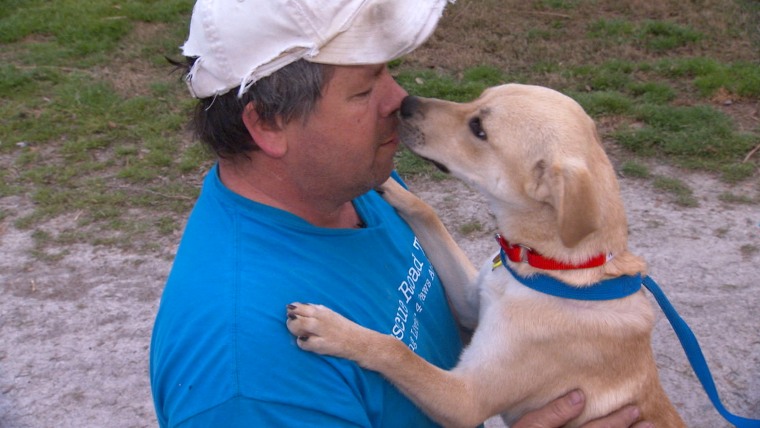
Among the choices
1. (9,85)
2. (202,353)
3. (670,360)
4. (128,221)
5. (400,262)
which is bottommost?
(9,85)

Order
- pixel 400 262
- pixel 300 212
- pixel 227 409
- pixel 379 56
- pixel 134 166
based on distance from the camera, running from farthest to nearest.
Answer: pixel 134 166 → pixel 400 262 → pixel 300 212 → pixel 379 56 → pixel 227 409

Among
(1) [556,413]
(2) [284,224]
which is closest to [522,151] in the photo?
(1) [556,413]

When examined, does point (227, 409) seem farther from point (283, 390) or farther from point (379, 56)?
point (379, 56)

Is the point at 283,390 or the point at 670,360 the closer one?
the point at 283,390

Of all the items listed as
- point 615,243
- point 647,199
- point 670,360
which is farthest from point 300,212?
point 647,199

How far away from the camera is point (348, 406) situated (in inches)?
64.1

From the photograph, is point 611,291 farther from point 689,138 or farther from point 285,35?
point 689,138

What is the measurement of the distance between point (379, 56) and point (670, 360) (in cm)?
302

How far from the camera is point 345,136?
1875 mm

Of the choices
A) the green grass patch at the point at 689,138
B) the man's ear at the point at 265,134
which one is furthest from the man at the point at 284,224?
the green grass patch at the point at 689,138

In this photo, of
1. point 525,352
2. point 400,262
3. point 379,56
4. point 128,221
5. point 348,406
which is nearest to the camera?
point 348,406

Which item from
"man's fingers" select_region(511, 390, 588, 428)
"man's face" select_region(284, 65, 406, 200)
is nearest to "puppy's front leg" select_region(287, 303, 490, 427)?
"man's fingers" select_region(511, 390, 588, 428)

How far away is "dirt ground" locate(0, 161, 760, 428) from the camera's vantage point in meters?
3.81

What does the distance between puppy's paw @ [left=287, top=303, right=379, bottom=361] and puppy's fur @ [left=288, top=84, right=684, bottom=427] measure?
0.31 metres
